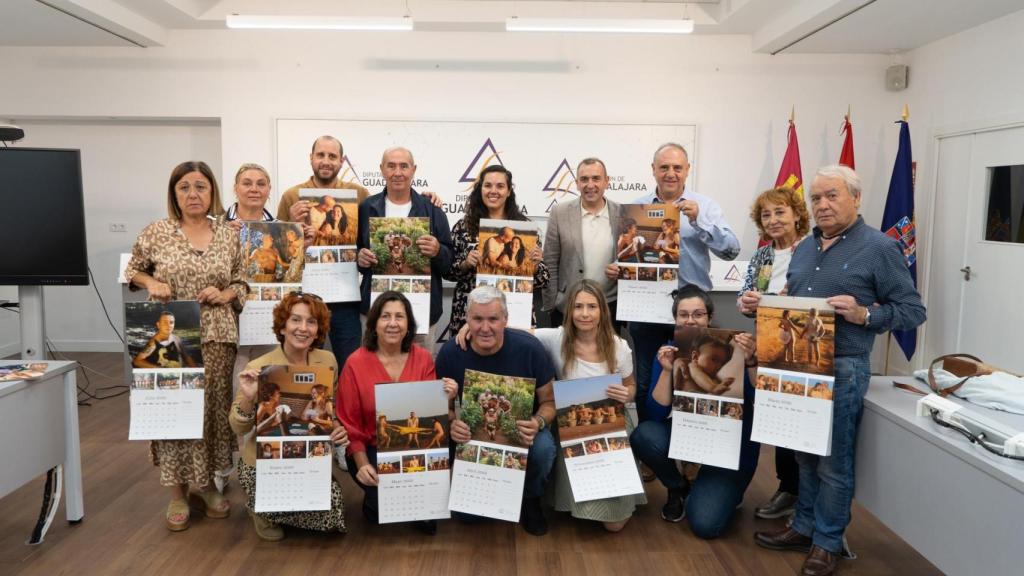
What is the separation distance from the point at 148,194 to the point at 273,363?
4.74 meters

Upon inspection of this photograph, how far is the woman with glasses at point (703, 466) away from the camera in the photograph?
2.99 meters

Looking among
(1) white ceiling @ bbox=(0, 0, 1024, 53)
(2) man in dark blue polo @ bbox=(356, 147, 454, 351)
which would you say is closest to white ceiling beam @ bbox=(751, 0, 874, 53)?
(1) white ceiling @ bbox=(0, 0, 1024, 53)

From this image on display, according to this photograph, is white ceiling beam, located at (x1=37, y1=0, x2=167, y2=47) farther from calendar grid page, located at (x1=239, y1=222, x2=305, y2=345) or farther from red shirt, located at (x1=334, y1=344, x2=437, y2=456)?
red shirt, located at (x1=334, y1=344, x2=437, y2=456)

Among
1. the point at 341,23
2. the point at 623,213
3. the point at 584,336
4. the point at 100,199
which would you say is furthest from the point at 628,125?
the point at 100,199

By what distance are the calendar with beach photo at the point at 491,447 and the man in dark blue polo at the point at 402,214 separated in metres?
0.79

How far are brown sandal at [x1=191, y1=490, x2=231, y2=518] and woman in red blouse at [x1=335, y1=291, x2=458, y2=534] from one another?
0.70 metres

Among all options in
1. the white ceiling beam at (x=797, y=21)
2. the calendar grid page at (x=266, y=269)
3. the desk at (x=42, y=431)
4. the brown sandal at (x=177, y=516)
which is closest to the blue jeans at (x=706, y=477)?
the calendar grid page at (x=266, y=269)

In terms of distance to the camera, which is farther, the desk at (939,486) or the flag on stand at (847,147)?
the flag on stand at (847,147)

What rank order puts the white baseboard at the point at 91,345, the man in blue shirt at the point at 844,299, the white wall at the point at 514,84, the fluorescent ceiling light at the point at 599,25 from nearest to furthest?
the man in blue shirt at the point at 844,299, the fluorescent ceiling light at the point at 599,25, the white wall at the point at 514,84, the white baseboard at the point at 91,345

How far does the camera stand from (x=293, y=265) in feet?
10.5

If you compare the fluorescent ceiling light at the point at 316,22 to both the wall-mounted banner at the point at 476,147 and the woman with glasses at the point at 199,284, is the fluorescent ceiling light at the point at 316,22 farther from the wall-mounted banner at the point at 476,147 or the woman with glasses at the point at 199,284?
the woman with glasses at the point at 199,284

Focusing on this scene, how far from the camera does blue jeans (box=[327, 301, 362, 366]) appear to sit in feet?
11.5

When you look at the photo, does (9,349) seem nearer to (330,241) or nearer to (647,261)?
(330,241)

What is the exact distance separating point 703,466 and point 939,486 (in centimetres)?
112
